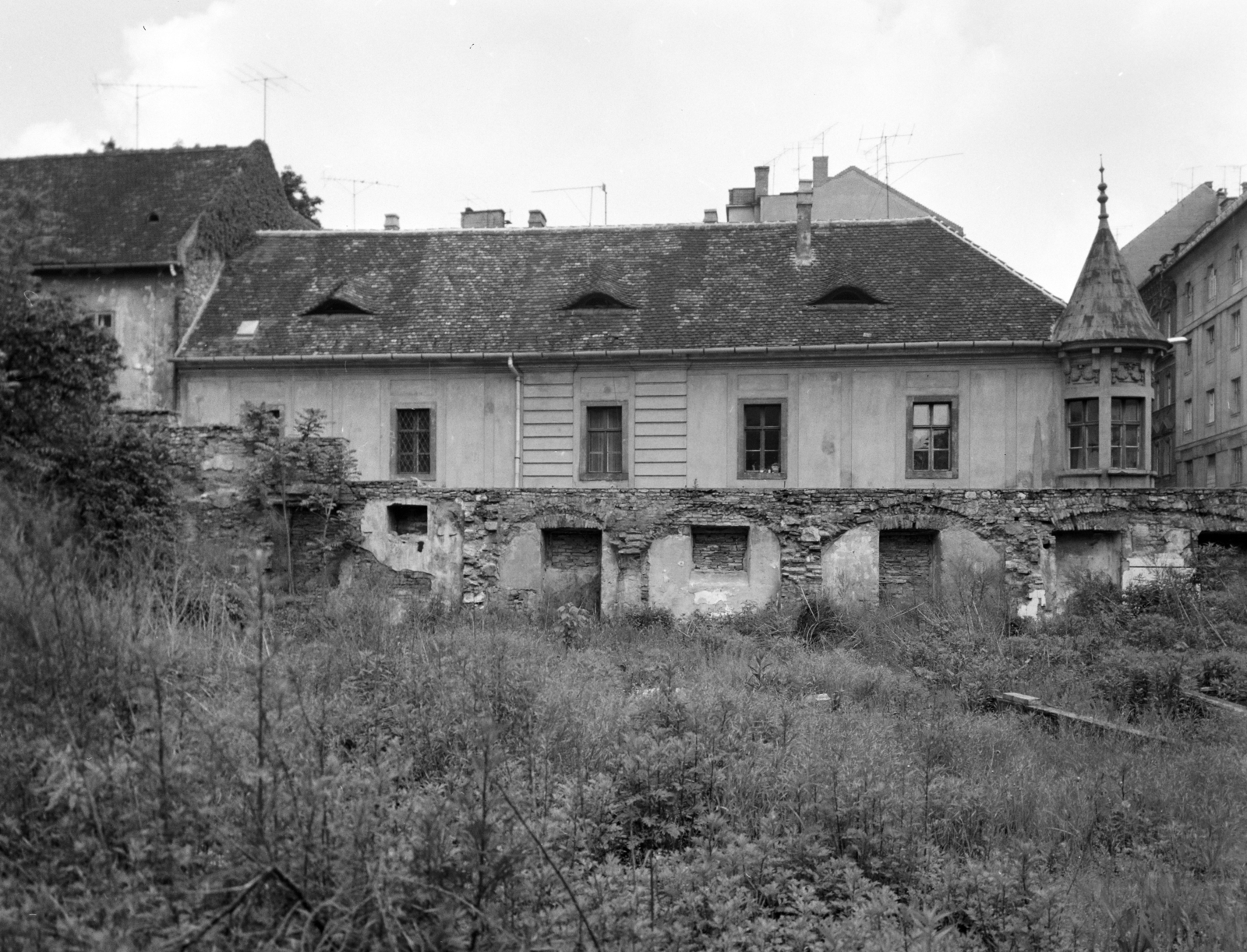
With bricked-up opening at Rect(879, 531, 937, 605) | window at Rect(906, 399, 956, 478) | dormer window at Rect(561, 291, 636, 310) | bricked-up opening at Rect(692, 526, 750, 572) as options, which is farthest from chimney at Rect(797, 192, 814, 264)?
bricked-up opening at Rect(692, 526, 750, 572)

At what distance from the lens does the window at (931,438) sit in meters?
24.3

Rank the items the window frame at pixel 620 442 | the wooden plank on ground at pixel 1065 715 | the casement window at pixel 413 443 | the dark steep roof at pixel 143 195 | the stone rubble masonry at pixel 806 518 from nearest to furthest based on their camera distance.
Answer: the wooden plank on ground at pixel 1065 715, the stone rubble masonry at pixel 806 518, the window frame at pixel 620 442, the casement window at pixel 413 443, the dark steep roof at pixel 143 195

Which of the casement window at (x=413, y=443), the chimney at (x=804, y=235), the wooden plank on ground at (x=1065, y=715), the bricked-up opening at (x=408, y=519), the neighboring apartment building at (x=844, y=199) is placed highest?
the neighboring apartment building at (x=844, y=199)

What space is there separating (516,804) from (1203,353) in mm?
38595

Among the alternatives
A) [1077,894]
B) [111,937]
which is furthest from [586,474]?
[111,937]

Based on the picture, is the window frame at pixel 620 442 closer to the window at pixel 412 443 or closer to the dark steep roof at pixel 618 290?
the dark steep roof at pixel 618 290

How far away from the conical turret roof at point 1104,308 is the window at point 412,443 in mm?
13407

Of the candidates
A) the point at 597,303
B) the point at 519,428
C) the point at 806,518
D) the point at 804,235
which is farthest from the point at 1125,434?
the point at 519,428

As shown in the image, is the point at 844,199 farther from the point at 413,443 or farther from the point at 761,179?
the point at 413,443

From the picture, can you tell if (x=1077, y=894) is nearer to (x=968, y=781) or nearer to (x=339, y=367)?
(x=968, y=781)

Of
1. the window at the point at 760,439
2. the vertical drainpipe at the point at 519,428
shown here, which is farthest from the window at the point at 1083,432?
the vertical drainpipe at the point at 519,428

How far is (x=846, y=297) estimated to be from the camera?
25328 mm

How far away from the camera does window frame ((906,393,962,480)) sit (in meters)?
24.2

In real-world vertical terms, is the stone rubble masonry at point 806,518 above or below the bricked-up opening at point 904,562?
above
